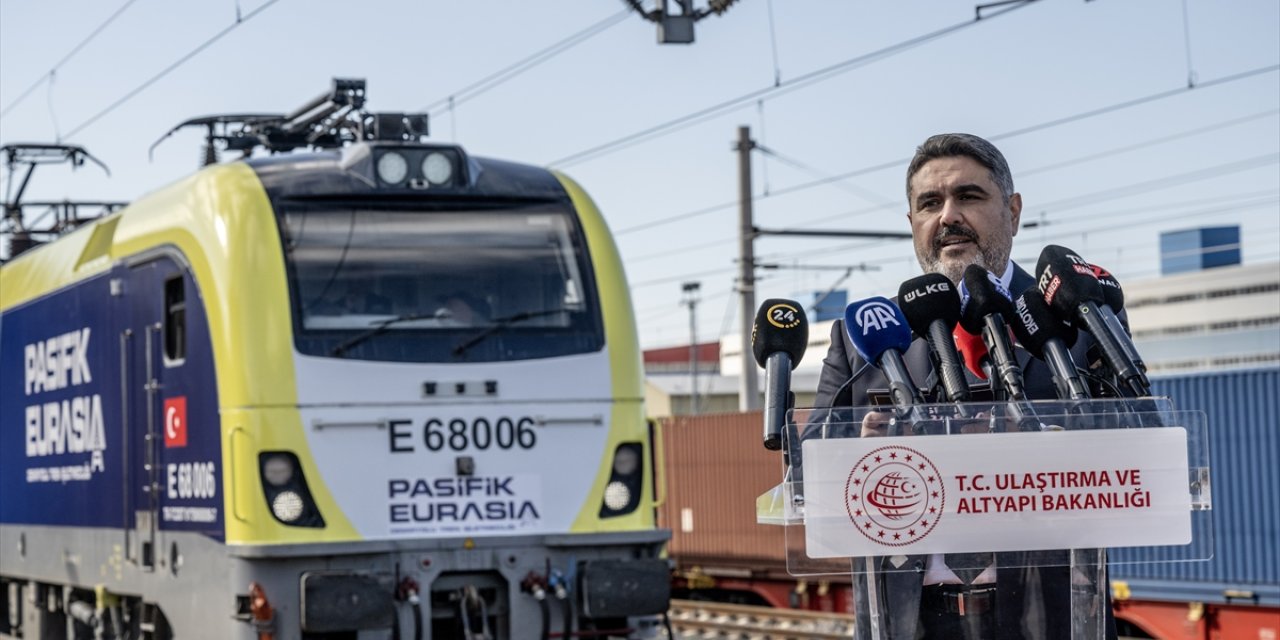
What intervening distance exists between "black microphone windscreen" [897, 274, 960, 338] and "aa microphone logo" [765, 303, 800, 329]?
207 millimetres

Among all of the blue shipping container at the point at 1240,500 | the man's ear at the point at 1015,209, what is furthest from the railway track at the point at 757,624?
the man's ear at the point at 1015,209

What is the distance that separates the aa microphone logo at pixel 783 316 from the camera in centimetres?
327

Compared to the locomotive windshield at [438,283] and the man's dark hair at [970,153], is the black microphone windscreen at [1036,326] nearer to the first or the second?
the man's dark hair at [970,153]

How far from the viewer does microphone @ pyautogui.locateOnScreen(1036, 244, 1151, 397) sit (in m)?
3.02

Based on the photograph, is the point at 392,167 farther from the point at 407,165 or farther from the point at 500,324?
the point at 500,324

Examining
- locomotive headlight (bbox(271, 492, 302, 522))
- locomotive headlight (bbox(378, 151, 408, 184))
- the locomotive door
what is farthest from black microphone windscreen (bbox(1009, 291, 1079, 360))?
the locomotive door

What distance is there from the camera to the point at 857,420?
306cm

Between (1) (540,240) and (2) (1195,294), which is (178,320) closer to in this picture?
(1) (540,240)

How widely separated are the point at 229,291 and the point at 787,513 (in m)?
6.37

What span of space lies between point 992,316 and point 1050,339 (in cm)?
11

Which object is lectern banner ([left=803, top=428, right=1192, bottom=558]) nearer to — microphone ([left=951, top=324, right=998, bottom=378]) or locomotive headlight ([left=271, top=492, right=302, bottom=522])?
microphone ([left=951, top=324, right=998, bottom=378])

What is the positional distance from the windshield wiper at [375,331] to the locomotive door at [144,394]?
118cm

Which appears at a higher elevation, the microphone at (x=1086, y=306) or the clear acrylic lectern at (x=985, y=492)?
the microphone at (x=1086, y=306)

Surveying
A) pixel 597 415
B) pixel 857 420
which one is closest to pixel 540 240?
pixel 597 415
